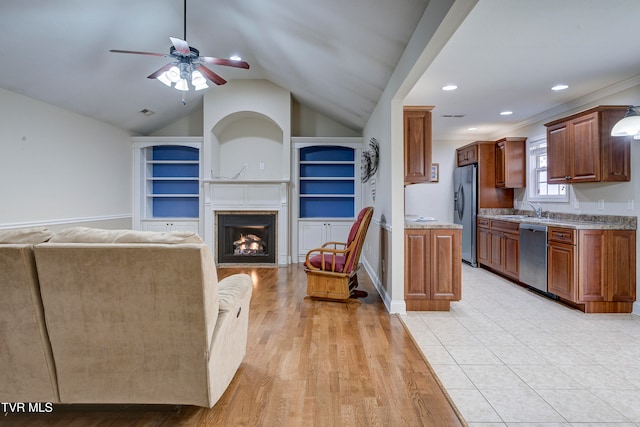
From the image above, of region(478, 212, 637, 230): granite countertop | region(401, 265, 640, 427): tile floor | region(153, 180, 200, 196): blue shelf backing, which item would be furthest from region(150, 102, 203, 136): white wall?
region(478, 212, 637, 230): granite countertop

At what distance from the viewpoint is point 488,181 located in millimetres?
5914

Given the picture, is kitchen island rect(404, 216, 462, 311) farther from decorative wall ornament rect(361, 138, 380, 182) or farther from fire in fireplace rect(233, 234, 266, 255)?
fire in fireplace rect(233, 234, 266, 255)

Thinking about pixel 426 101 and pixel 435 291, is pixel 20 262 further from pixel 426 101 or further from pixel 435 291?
pixel 426 101

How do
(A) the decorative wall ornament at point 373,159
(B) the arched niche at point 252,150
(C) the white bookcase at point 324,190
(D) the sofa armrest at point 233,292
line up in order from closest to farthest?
(D) the sofa armrest at point 233,292 → (A) the decorative wall ornament at point 373,159 → (C) the white bookcase at point 324,190 → (B) the arched niche at point 252,150

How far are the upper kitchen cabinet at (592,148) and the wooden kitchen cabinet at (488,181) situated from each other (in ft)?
5.13

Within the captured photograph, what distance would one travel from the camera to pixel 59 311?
5.37 ft

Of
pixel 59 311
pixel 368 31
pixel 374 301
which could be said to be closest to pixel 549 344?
pixel 374 301

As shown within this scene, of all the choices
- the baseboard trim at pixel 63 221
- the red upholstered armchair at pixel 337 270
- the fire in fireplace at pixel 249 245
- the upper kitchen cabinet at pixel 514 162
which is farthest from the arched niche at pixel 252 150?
the upper kitchen cabinet at pixel 514 162

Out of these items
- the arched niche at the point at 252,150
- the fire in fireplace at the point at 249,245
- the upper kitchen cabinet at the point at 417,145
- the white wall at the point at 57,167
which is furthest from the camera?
the arched niche at the point at 252,150

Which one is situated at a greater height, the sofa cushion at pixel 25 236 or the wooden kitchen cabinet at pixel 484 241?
the sofa cushion at pixel 25 236

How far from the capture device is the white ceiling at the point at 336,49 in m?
2.62

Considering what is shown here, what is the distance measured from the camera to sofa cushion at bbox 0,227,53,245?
5.34ft

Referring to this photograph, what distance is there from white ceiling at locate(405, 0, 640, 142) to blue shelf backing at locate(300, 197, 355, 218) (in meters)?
2.65

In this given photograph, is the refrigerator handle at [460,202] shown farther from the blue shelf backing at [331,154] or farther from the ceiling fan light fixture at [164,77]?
the ceiling fan light fixture at [164,77]
